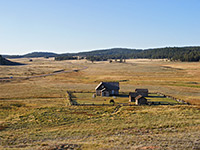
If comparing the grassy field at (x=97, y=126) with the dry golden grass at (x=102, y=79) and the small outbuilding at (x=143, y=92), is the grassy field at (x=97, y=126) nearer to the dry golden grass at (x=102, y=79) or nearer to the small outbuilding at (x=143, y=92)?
the small outbuilding at (x=143, y=92)

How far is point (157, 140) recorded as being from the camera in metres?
22.0

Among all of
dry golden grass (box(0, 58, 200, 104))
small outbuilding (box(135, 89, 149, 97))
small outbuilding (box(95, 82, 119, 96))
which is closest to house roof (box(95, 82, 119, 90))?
small outbuilding (box(95, 82, 119, 96))

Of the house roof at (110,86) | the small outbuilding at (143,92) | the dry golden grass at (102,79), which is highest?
the house roof at (110,86)

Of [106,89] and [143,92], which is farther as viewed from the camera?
[106,89]

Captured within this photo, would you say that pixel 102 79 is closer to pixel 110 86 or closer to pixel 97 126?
pixel 110 86

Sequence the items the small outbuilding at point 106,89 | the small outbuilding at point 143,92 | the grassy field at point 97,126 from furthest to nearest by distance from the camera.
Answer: the small outbuilding at point 106,89 → the small outbuilding at point 143,92 → the grassy field at point 97,126

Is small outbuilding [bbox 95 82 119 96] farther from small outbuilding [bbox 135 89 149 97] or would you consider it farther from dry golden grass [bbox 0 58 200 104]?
dry golden grass [bbox 0 58 200 104]

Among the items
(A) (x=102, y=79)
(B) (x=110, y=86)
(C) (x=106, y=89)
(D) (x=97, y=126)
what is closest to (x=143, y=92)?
(B) (x=110, y=86)

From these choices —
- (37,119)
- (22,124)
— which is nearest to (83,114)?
(37,119)

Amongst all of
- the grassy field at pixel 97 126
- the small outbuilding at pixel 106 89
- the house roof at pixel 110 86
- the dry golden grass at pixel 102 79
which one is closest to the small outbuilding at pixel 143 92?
the house roof at pixel 110 86

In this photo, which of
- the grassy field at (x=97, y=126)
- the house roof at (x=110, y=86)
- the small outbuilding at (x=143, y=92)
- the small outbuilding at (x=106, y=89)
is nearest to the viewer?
the grassy field at (x=97, y=126)

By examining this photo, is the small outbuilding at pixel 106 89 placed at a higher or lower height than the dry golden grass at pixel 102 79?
higher

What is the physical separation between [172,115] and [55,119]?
16780 millimetres

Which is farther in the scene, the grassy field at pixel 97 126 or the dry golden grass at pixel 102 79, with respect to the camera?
the dry golden grass at pixel 102 79
